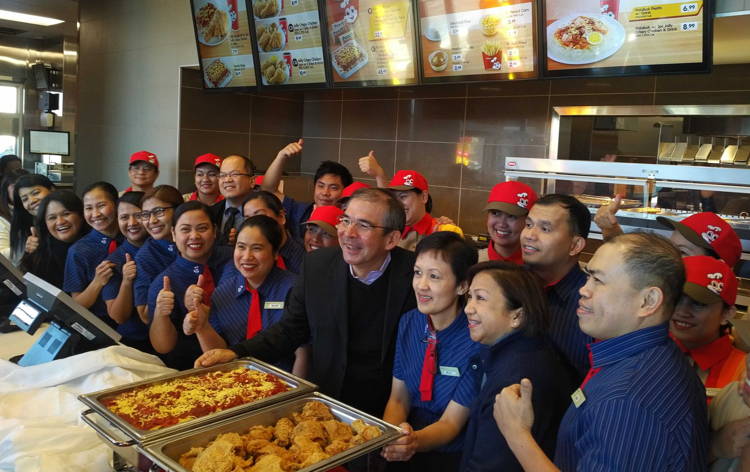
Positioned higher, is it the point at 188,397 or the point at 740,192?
the point at 740,192

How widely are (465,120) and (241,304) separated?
318cm

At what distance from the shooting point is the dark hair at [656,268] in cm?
135

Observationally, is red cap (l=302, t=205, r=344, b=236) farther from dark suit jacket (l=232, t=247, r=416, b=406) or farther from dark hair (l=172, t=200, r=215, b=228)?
dark suit jacket (l=232, t=247, r=416, b=406)

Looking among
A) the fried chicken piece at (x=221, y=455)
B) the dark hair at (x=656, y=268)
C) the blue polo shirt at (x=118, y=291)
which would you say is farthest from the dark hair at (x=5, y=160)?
the dark hair at (x=656, y=268)

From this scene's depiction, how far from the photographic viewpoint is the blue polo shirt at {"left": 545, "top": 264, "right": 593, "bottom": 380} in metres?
1.95

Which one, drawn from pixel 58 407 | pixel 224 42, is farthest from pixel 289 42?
pixel 58 407

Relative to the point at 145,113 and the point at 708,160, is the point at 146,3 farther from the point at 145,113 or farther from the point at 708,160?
the point at 708,160

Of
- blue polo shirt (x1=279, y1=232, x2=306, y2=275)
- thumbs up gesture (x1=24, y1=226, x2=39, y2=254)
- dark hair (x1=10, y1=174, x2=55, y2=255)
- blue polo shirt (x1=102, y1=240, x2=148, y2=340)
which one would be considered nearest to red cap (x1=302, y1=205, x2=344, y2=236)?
blue polo shirt (x1=279, y1=232, x2=306, y2=275)

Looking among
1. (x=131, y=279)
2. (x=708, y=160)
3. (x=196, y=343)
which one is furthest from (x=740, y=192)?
(x=131, y=279)

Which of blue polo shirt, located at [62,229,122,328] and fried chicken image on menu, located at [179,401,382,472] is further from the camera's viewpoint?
blue polo shirt, located at [62,229,122,328]

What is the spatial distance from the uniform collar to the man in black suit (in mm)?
933

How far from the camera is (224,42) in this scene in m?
5.20

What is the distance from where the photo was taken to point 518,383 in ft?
5.21

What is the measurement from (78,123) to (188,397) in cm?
527
